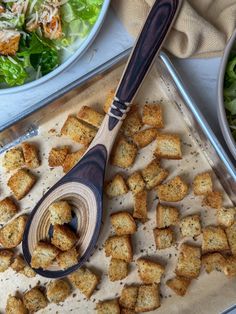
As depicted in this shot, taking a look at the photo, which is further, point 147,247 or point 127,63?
point 147,247

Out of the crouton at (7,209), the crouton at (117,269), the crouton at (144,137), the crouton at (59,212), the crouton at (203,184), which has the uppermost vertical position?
Result: the crouton at (7,209)

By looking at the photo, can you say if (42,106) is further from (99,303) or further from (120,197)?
(99,303)

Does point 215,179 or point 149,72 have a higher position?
point 149,72

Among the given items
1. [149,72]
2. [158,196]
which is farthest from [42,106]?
[158,196]

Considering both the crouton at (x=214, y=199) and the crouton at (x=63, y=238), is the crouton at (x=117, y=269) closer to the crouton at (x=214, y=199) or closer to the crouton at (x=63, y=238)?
the crouton at (x=63, y=238)

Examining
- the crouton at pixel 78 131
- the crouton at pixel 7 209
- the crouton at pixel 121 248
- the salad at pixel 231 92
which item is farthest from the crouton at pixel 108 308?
the salad at pixel 231 92
